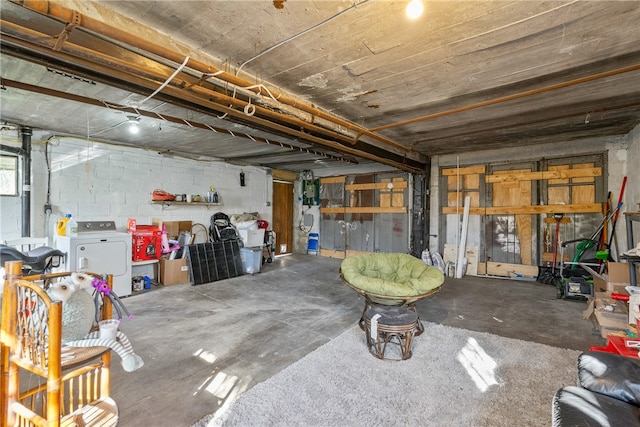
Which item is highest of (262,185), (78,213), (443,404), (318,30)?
(318,30)

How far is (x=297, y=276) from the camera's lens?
562 cm

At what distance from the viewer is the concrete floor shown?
79.6 inches

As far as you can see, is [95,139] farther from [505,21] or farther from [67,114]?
[505,21]

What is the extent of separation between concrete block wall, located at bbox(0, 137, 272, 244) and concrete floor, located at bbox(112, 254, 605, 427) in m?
1.67

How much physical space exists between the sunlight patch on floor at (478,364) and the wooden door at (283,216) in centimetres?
606

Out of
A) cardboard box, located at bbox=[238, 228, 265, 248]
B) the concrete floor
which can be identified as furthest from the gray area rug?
cardboard box, located at bbox=[238, 228, 265, 248]

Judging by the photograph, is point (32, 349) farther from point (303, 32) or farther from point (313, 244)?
point (313, 244)

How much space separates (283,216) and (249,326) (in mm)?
5397

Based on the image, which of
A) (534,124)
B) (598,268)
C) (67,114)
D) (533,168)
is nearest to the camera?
(67,114)

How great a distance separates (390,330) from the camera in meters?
2.41

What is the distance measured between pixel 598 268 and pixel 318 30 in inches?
206

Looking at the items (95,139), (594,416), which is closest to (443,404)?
(594,416)

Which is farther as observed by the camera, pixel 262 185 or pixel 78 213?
pixel 262 185

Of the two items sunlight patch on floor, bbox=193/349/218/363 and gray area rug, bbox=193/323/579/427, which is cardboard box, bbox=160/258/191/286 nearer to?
sunlight patch on floor, bbox=193/349/218/363
